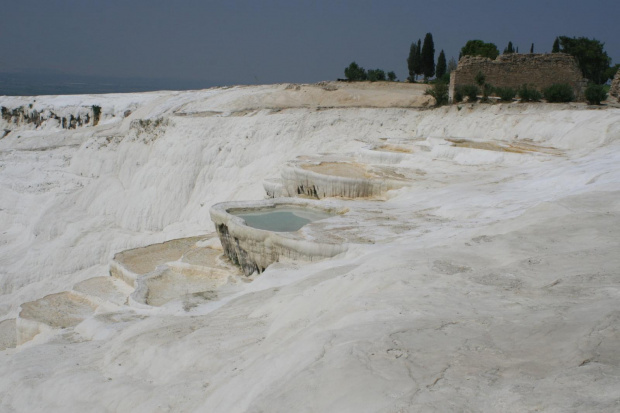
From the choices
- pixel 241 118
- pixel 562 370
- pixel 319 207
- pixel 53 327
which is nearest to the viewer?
pixel 562 370

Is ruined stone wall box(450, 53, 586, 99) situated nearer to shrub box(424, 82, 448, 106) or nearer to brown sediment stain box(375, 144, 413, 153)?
shrub box(424, 82, 448, 106)

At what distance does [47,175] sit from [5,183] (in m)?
1.39

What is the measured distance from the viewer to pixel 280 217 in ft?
30.4

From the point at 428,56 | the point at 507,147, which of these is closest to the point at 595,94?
the point at 507,147

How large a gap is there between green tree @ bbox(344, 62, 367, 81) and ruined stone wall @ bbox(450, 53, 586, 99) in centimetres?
1036

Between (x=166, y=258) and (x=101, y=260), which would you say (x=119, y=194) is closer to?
(x=101, y=260)

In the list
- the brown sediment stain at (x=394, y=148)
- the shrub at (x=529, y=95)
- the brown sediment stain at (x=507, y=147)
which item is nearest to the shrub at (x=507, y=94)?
the shrub at (x=529, y=95)

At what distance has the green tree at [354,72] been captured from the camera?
2841cm

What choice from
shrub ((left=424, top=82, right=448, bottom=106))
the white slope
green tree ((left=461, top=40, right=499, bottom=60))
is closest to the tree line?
green tree ((left=461, top=40, right=499, bottom=60))

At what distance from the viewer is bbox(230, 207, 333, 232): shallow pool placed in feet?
28.6

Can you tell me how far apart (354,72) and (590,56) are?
12253 mm

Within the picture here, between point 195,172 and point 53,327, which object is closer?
point 53,327

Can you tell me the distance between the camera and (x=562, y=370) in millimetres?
2635

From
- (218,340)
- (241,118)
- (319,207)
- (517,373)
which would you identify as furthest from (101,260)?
(517,373)
